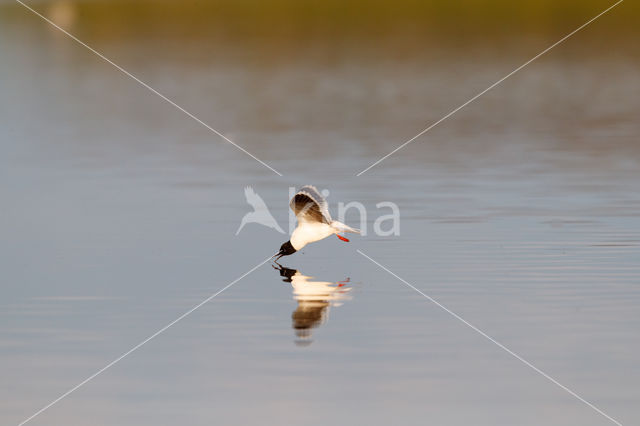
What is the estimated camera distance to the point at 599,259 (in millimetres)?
12578

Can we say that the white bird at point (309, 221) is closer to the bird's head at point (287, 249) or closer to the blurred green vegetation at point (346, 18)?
the bird's head at point (287, 249)

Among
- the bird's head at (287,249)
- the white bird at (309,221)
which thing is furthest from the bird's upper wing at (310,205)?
the bird's head at (287,249)

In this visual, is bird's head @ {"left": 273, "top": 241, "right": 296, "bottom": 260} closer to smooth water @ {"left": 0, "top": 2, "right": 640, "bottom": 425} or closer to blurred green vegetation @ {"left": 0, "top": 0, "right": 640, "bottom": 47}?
smooth water @ {"left": 0, "top": 2, "right": 640, "bottom": 425}

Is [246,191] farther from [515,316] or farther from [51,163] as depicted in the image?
[515,316]

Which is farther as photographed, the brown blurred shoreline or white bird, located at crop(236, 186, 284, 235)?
the brown blurred shoreline

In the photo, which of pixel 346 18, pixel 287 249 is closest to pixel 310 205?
pixel 287 249

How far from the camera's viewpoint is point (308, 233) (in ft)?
41.5

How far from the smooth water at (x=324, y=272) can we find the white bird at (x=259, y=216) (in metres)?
0.17

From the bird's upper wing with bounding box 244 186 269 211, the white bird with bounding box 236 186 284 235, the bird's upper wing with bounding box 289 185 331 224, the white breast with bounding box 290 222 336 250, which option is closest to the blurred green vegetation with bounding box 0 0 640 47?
the bird's upper wing with bounding box 244 186 269 211

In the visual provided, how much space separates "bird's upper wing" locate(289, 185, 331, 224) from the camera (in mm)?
12258

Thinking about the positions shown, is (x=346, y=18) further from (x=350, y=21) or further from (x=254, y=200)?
(x=254, y=200)

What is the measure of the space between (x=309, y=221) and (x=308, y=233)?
0.13 m

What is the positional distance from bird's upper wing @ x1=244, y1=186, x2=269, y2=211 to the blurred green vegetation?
3358 centimetres

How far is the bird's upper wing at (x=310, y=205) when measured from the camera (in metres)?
12.3
